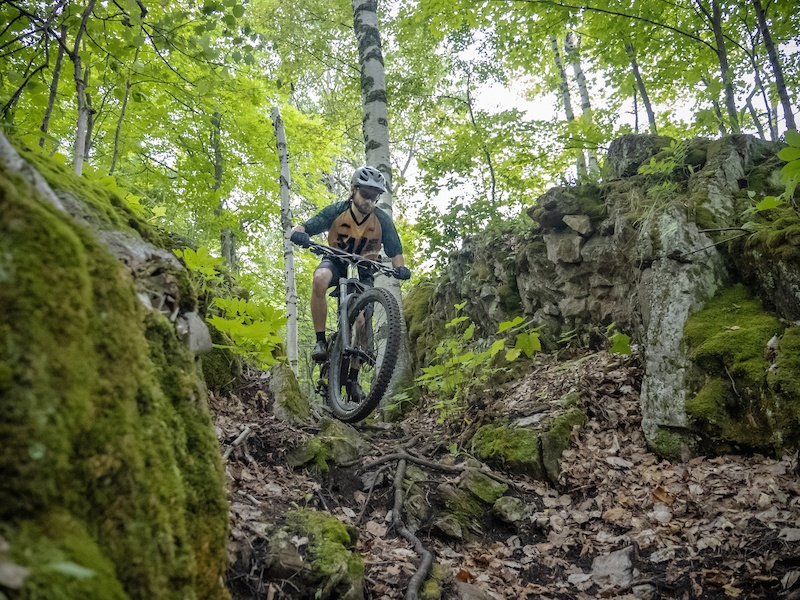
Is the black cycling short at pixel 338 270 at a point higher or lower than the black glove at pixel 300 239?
lower

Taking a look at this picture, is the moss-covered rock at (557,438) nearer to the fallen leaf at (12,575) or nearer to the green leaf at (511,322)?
the green leaf at (511,322)

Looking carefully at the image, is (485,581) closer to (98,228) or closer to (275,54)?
(98,228)

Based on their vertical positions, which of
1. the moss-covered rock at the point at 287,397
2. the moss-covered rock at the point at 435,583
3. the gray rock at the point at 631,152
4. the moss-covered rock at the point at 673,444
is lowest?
the moss-covered rock at the point at 435,583

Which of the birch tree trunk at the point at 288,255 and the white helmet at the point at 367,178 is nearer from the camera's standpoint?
the white helmet at the point at 367,178

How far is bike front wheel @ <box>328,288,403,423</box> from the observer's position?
4.66 meters

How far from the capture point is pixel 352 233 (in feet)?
18.1

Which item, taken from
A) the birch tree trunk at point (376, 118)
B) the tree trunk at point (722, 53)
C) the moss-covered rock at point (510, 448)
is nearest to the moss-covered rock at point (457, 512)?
the moss-covered rock at point (510, 448)

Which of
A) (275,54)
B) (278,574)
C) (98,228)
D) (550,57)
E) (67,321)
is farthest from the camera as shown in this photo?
(550,57)

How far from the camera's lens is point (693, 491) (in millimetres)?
3268

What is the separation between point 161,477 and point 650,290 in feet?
15.1

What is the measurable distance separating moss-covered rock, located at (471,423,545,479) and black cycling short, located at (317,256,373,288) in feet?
6.99

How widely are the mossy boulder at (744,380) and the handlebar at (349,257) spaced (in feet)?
9.57

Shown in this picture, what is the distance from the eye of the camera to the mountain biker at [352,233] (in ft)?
17.2

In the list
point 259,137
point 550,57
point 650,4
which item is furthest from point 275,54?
point 650,4
